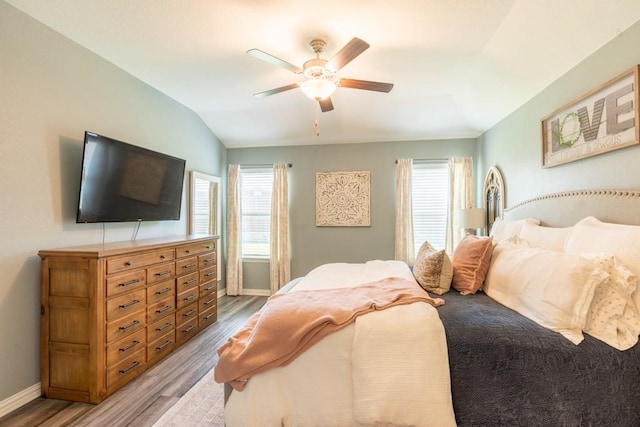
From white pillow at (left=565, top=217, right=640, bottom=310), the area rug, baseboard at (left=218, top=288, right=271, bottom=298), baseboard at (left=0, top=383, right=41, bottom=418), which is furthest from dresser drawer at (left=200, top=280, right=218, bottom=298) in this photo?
white pillow at (left=565, top=217, right=640, bottom=310)

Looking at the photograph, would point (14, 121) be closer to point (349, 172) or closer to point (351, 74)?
point (351, 74)

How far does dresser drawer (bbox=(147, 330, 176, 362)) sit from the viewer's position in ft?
8.89

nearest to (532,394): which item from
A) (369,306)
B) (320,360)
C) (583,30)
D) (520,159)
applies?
(369,306)

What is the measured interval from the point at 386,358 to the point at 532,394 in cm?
72

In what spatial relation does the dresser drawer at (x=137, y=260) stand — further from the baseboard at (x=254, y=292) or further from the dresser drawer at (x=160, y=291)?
the baseboard at (x=254, y=292)

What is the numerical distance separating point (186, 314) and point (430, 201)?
3.80 meters

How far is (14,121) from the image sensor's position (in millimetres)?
2182

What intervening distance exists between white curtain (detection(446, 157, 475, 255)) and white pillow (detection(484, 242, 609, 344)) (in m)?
2.68

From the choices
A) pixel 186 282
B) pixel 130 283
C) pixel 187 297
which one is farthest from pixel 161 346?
pixel 130 283

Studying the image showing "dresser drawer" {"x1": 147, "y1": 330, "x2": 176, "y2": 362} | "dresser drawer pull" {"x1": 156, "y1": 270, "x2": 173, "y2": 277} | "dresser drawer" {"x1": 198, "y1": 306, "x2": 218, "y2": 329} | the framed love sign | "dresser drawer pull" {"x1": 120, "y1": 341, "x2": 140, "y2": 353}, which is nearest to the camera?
the framed love sign

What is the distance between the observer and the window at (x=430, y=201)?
482 centimetres

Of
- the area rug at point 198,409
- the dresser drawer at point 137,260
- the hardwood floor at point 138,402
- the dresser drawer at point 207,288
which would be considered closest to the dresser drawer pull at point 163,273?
the dresser drawer at point 137,260

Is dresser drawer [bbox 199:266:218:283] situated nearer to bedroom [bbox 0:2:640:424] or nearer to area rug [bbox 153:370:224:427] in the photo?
bedroom [bbox 0:2:640:424]

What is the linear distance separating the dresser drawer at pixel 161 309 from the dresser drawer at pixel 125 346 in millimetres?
141
